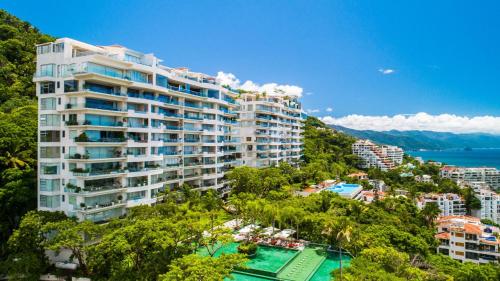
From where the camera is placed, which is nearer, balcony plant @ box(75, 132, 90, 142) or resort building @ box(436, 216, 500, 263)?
balcony plant @ box(75, 132, 90, 142)

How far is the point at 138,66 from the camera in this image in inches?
1442

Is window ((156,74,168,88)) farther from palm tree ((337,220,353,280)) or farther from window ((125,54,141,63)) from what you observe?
palm tree ((337,220,353,280))

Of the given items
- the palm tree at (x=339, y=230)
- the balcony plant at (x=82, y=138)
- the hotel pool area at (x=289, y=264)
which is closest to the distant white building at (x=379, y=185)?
the palm tree at (x=339, y=230)

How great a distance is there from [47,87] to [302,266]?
29526 mm

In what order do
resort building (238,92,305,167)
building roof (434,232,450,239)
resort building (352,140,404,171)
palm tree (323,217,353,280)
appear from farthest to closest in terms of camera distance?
1. resort building (352,140,404,171)
2. resort building (238,92,305,167)
3. building roof (434,232,450,239)
4. palm tree (323,217,353,280)

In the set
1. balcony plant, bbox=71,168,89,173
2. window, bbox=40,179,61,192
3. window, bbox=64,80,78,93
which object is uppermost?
window, bbox=64,80,78,93

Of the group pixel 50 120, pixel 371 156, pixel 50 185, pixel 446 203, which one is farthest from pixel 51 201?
pixel 371 156

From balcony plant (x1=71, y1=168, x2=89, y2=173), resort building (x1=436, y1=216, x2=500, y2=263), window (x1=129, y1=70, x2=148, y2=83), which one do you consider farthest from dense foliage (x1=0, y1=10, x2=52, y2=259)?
resort building (x1=436, y1=216, x2=500, y2=263)

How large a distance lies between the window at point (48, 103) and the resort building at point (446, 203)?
2681 inches

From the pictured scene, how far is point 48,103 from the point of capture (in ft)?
108

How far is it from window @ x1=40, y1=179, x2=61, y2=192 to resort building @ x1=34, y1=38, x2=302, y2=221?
83mm

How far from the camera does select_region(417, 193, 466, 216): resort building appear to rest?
73188 mm

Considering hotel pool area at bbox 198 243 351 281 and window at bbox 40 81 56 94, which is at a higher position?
window at bbox 40 81 56 94

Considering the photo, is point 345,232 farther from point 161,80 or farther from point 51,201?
point 51,201
